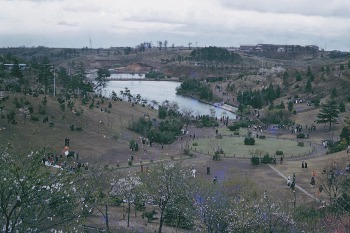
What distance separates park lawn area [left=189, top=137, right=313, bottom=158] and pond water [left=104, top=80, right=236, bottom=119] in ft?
69.5

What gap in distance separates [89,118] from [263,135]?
70.4 feet

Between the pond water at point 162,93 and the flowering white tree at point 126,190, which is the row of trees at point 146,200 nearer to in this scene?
the flowering white tree at point 126,190

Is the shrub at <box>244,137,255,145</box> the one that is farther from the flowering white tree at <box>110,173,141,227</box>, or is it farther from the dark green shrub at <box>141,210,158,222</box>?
the flowering white tree at <box>110,173,141,227</box>

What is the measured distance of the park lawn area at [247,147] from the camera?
46.6 metres

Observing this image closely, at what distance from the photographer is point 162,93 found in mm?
111812

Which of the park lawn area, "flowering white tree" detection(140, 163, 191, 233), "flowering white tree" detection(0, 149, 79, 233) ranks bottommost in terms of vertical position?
the park lawn area

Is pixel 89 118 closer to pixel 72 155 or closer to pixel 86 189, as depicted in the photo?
pixel 72 155

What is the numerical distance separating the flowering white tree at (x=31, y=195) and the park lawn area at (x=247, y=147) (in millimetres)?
31384

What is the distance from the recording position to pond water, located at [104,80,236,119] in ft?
273

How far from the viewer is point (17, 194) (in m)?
12.5

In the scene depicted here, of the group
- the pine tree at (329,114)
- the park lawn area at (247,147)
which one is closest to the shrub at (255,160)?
the park lawn area at (247,147)

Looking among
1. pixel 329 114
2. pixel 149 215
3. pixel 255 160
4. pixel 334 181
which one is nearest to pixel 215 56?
pixel 329 114

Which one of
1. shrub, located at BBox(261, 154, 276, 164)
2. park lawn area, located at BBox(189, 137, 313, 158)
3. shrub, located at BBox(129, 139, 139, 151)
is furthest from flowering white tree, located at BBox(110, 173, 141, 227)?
park lawn area, located at BBox(189, 137, 313, 158)

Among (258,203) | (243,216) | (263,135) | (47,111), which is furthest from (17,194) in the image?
(263,135)
